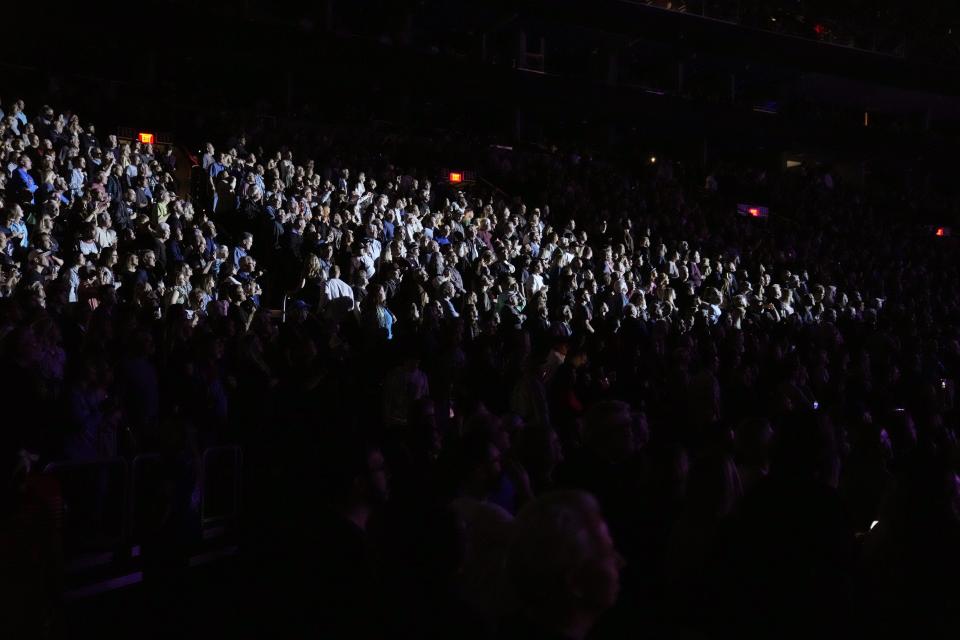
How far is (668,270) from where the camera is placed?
1853 centimetres

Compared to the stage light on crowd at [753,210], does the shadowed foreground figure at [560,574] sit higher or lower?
lower

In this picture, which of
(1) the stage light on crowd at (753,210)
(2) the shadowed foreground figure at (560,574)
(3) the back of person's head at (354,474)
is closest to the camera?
(2) the shadowed foreground figure at (560,574)

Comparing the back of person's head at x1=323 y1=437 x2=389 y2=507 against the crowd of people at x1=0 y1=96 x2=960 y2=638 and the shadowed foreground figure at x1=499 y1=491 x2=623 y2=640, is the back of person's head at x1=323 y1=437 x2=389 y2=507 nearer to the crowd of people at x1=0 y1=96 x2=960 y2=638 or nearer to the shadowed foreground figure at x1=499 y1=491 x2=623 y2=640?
the crowd of people at x1=0 y1=96 x2=960 y2=638

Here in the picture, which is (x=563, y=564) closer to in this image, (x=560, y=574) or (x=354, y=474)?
(x=560, y=574)

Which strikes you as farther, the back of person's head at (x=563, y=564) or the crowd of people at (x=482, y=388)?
the crowd of people at (x=482, y=388)

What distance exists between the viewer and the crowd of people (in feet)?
10.7

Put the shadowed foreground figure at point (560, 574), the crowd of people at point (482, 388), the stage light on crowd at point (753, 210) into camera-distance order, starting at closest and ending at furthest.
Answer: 1. the shadowed foreground figure at point (560, 574)
2. the crowd of people at point (482, 388)
3. the stage light on crowd at point (753, 210)

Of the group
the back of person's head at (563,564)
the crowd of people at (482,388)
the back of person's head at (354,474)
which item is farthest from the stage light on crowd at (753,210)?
the back of person's head at (563,564)

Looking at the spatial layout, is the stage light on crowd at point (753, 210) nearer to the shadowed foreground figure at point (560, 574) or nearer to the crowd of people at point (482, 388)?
the crowd of people at point (482, 388)

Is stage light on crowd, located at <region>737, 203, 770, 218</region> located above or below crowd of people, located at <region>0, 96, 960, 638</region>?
above

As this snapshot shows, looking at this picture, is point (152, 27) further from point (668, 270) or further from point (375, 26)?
point (668, 270)

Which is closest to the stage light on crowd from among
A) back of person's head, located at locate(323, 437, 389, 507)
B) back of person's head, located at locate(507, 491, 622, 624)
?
back of person's head, located at locate(323, 437, 389, 507)

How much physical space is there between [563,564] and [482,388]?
586cm

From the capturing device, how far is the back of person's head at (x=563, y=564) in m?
2.23
